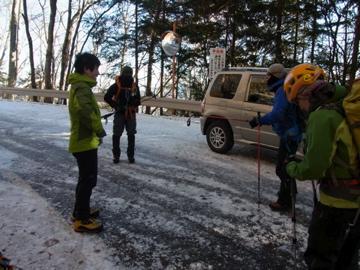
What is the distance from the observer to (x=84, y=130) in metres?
4.23

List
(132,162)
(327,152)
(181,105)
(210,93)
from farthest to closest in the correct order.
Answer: (181,105), (210,93), (132,162), (327,152)

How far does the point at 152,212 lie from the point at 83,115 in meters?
1.62

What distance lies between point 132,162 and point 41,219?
9.47 ft

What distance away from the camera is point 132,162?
24.0ft

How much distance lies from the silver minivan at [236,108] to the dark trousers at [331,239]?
444cm

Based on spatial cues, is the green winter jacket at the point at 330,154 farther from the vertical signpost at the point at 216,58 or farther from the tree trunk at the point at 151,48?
the tree trunk at the point at 151,48

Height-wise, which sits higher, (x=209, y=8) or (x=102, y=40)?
(x=209, y=8)

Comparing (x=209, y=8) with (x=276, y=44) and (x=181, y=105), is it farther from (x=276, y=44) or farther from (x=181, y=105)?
(x=181, y=105)

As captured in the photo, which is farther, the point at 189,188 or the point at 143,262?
the point at 189,188

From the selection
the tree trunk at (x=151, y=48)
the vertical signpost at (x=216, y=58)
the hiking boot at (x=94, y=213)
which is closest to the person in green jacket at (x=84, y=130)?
the hiking boot at (x=94, y=213)

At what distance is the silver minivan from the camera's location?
24.3ft

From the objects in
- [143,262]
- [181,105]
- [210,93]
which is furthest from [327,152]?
[181,105]

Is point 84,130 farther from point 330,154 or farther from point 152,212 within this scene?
point 330,154

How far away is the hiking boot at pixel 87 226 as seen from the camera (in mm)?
4270
